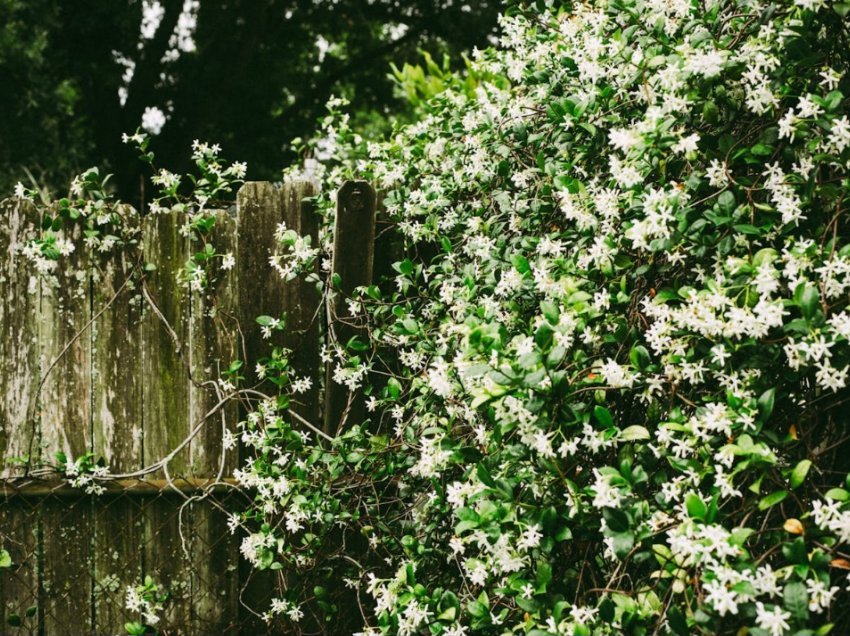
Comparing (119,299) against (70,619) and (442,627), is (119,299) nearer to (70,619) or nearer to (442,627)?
(70,619)

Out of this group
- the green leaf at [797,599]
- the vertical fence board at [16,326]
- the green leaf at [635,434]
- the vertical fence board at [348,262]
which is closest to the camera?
the green leaf at [797,599]

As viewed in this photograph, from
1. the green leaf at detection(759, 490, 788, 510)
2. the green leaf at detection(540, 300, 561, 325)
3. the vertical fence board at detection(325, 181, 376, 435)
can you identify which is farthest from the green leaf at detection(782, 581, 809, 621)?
the vertical fence board at detection(325, 181, 376, 435)

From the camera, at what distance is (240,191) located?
2.43m

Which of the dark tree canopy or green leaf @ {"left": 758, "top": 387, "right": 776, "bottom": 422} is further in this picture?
the dark tree canopy

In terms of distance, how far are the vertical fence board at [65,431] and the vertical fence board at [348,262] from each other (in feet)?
2.73

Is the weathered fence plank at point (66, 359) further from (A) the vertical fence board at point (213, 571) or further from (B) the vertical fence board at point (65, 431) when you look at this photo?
(A) the vertical fence board at point (213, 571)

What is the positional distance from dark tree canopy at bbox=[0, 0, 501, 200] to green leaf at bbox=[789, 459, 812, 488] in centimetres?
621

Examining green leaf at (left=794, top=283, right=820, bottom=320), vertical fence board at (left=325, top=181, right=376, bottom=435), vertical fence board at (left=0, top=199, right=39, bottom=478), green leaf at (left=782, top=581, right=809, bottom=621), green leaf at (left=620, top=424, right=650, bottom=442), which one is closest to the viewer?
green leaf at (left=782, top=581, right=809, bottom=621)

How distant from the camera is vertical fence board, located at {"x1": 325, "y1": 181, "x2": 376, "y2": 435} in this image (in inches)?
91.0

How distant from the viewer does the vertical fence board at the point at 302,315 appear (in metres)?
2.44

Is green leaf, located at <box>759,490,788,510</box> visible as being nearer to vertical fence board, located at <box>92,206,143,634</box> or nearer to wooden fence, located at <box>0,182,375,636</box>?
wooden fence, located at <box>0,182,375,636</box>

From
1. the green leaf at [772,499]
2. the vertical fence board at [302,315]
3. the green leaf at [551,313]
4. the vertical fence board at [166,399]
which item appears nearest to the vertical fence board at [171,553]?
the vertical fence board at [166,399]

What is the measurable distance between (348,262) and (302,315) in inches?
10.4

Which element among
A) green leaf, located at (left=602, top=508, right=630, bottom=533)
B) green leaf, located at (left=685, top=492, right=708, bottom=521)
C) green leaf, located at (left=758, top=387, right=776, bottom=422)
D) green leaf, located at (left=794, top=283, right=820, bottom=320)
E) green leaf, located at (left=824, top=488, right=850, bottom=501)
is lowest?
green leaf, located at (left=602, top=508, right=630, bottom=533)
